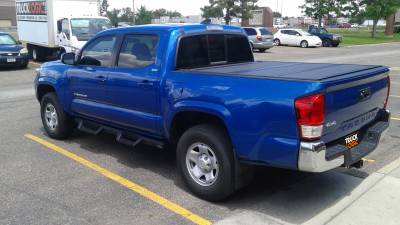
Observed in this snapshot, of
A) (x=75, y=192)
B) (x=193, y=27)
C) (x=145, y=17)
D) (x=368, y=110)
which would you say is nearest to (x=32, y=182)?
(x=75, y=192)

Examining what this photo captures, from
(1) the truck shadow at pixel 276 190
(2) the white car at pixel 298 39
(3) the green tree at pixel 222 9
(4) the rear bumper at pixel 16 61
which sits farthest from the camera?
(3) the green tree at pixel 222 9

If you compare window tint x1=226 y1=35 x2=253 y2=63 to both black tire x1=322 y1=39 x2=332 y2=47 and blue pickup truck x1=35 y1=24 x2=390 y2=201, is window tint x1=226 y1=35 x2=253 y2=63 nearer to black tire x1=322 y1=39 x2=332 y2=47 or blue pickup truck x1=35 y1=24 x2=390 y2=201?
blue pickup truck x1=35 y1=24 x2=390 y2=201

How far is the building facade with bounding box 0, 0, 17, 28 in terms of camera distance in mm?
99250

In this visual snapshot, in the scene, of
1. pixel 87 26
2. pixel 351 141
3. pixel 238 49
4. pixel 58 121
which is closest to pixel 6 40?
pixel 87 26

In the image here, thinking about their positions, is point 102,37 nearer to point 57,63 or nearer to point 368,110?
point 57,63

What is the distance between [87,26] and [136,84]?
45.7 ft

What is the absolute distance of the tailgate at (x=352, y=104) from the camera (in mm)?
3998

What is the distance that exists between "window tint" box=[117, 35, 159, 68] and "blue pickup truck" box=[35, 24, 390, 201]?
0.01 metres

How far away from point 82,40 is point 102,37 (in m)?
12.2

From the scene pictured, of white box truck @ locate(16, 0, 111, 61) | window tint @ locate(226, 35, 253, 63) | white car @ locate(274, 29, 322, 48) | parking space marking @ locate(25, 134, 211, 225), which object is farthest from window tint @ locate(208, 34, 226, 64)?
white car @ locate(274, 29, 322, 48)

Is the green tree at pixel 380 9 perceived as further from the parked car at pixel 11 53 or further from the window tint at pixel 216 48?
the window tint at pixel 216 48

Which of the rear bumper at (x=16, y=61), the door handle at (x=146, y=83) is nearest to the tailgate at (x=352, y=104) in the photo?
the door handle at (x=146, y=83)

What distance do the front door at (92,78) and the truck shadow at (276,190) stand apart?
0.77 metres

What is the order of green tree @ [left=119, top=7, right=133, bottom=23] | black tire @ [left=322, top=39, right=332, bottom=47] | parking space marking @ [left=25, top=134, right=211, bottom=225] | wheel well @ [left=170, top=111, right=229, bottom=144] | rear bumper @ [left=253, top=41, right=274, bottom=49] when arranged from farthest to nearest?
1. green tree @ [left=119, top=7, right=133, bottom=23]
2. black tire @ [left=322, top=39, right=332, bottom=47]
3. rear bumper @ [left=253, top=41, right=274, bottom=49]
4. wheel well @ [left=170, top=111, right=229, bottom=144]
5. parking space marking @ [left=25, top=134, right=211, bottom=225]
